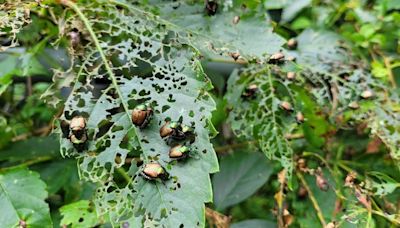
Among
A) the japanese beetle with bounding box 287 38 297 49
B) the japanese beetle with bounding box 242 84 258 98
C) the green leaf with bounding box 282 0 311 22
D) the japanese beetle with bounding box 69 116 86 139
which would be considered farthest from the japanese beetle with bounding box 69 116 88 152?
the green leaf with bounding box 282 0 311 22

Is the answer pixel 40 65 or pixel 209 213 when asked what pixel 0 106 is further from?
pixel 209 213

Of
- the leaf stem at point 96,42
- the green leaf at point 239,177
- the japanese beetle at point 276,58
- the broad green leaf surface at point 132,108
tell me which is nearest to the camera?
the broad green leaf surface at point 132,108

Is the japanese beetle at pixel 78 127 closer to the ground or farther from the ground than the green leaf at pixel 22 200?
farther from the ground

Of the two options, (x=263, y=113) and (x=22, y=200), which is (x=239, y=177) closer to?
(x=263, y=113)

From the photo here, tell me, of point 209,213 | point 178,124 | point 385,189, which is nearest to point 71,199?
point 209,213

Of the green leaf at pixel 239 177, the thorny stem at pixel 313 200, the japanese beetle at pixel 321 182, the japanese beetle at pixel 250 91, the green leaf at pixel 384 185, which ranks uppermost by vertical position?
the japanese beetle at pixel 250 91

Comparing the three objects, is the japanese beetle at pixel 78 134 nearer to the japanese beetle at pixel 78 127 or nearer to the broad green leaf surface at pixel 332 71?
the japanese beetle at pixel 78 127

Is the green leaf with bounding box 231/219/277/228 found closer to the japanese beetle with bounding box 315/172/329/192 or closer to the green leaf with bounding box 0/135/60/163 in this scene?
the japanese beetle with bounding box 315/172/329/192

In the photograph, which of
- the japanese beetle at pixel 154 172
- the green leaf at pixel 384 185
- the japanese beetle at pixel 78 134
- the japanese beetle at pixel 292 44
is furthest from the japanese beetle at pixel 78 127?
the japanese beetle at pixel 292 44
